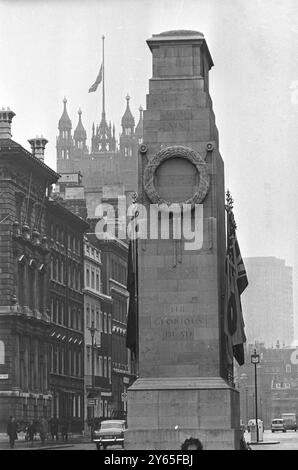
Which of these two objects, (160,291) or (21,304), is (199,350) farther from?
(21,304)

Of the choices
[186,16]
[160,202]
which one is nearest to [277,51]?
[186,16]

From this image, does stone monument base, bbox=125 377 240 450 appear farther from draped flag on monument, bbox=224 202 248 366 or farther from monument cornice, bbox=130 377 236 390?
draped flag on monument, bbox=224 202 248 366

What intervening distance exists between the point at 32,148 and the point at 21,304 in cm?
1271

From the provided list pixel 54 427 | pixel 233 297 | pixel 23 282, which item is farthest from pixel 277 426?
pixel 233 297

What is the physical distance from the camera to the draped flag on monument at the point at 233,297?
38.5 m

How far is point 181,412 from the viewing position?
120 feet

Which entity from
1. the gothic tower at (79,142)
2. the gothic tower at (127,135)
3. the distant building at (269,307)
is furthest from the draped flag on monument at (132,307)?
the gothic tower at (79,142)

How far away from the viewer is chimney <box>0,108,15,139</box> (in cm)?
7381

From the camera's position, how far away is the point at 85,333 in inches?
3590

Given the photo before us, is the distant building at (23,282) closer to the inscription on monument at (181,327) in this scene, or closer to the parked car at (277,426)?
the inscription on monument at (181,327)

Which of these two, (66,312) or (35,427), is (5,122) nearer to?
(66,312)

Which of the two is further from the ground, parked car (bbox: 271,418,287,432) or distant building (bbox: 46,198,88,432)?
distant building (bbox: 46,198,88,432)

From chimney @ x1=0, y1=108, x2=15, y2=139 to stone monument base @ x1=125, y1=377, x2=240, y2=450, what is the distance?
3920 centimetres

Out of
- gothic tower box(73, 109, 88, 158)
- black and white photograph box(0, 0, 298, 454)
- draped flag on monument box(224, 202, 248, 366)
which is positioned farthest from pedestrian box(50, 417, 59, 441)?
gothic tower box(73, 109, 88, 158)
